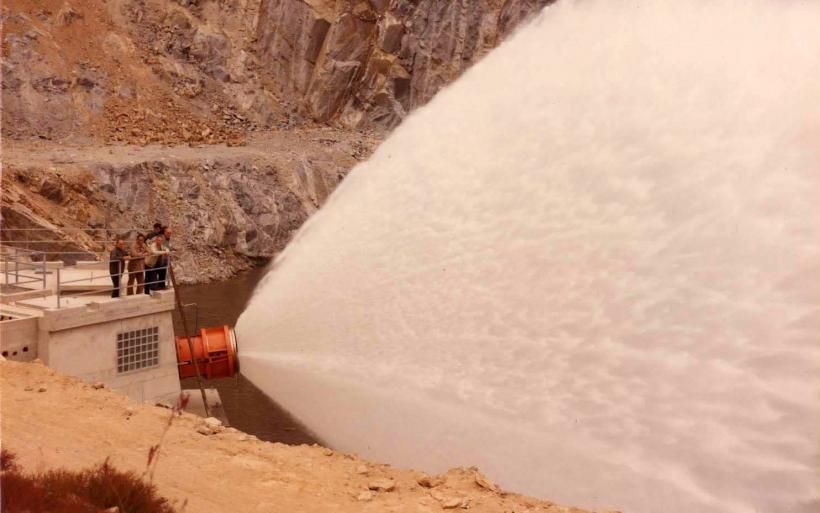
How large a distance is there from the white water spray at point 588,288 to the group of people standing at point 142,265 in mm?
3580

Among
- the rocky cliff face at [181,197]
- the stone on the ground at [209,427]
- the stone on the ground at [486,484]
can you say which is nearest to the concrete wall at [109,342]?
the stone on the ground at [209,427]

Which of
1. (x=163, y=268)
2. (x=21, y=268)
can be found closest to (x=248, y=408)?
(x=163, y=268)

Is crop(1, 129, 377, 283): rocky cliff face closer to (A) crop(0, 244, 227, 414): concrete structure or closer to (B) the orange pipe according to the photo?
(A) crop(0, 244, 227, 414): concrete structure

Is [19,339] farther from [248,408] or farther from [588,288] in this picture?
[588,288]

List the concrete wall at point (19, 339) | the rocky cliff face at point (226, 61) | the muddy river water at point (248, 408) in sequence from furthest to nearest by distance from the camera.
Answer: the rocky cliff face at point (226, 61) < the muddy river water at point (248, 408) < the concrete wall at point (19, 339)

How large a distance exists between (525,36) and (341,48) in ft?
116

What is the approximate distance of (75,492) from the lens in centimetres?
621

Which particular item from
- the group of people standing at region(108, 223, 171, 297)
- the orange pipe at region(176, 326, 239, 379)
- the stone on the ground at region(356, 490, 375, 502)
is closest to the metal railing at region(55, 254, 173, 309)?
the group of people standing at region(108, 223, 171, 297)

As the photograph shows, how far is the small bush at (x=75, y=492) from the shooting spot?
5.62m

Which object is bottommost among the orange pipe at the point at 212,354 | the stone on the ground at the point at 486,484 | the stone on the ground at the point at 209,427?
the stone on the ground at the point at 486,484

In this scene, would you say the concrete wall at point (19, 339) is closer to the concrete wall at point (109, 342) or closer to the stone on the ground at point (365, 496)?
the concrete wall at point (109, 342)

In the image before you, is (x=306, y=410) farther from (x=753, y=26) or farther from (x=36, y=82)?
(x=36, y=82)

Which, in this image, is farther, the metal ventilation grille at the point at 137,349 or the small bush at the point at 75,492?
the metal ventilation grille at the point at 137,349

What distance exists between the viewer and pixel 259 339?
11625 millimetres
